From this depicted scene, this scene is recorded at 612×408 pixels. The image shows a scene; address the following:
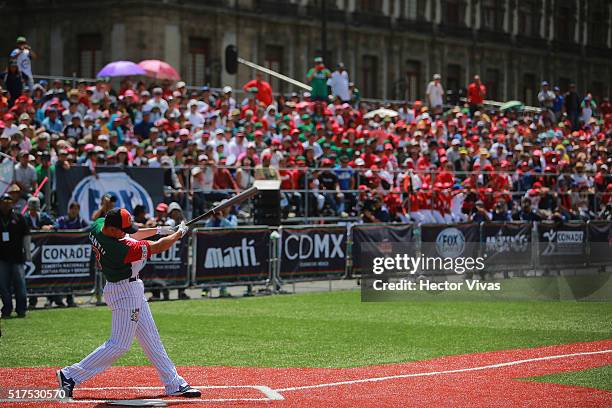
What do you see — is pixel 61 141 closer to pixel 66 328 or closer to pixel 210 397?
pixel 66 328

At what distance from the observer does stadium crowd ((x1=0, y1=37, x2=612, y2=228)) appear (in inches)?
958

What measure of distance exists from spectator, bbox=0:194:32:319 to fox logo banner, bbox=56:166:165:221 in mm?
2901

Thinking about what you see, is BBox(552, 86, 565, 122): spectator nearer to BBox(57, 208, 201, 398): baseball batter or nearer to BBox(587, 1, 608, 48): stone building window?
BBox(587, 1, 608, 48): stone building window

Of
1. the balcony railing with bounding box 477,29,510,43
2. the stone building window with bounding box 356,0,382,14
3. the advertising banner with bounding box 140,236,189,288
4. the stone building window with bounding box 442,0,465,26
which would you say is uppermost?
the stone building window with bounding box 442,0,465,26

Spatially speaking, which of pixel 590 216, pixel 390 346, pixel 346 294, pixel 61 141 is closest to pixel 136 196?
pixel 61 141

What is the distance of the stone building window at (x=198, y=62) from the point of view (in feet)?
149

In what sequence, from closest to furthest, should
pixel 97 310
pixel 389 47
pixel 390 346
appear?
pixel 390 346 < pixel 97 310 < pixel 389 47

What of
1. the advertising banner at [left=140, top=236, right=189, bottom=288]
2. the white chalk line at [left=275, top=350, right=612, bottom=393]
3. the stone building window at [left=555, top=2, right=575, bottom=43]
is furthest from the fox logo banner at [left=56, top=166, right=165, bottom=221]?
the stone building window at [left=555, top=2, right=575, bottom=43]

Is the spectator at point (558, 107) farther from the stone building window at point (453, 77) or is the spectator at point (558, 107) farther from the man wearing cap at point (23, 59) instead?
the man wearing cap at point (23, 59)

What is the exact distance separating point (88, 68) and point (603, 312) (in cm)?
2848

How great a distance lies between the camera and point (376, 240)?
25500mm

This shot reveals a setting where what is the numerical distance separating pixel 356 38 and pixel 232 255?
32.2m

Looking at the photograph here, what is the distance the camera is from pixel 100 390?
12.5 metres

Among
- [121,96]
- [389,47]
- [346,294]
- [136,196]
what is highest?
[389,47]
